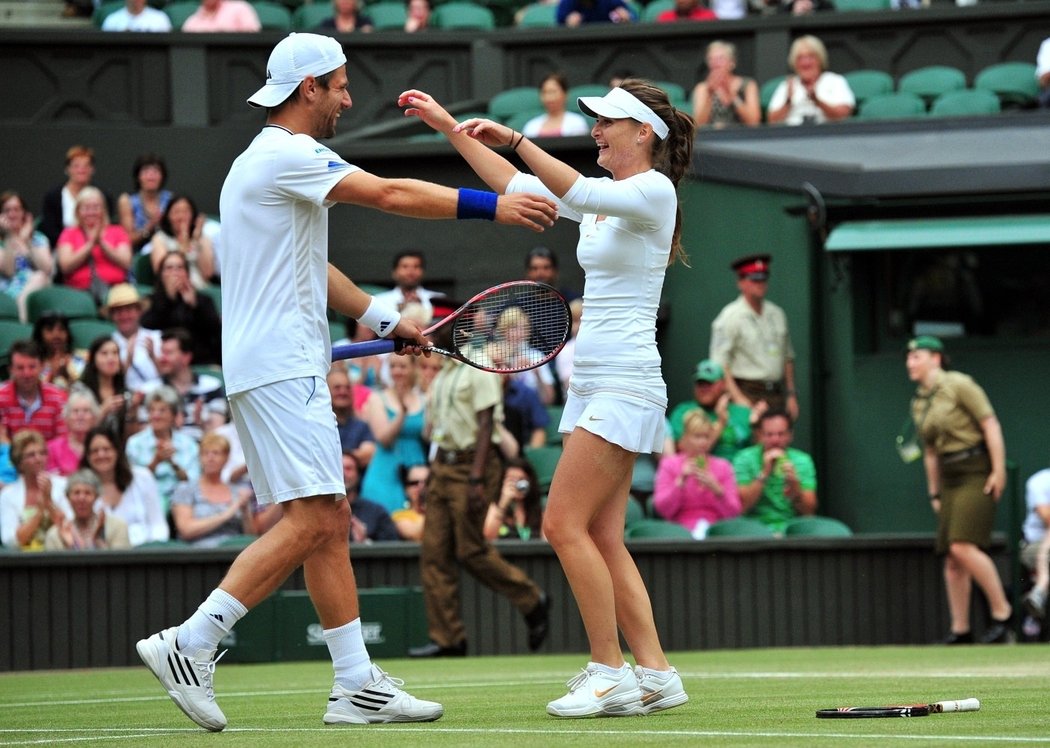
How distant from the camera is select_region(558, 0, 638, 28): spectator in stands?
1792 centimetres

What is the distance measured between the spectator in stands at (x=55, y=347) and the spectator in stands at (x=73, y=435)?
790 mm

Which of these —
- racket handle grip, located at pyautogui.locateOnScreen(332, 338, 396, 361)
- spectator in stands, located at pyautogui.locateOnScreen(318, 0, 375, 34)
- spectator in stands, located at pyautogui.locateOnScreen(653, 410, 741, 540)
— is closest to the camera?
racket handle grip, located at pyautogui.locateOnScreen(332, 338, 396, 361)

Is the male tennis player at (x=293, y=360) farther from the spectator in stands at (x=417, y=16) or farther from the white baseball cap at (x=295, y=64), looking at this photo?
the spectator in stands at (x=417, y=16)

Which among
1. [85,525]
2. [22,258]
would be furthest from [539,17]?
[85,525]

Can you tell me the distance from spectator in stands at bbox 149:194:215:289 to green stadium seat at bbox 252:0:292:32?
379cm

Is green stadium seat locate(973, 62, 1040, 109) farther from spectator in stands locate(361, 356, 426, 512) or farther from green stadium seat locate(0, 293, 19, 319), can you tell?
green stadium seat locate(0, 293, 19, 319)

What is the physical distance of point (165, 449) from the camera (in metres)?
13.2

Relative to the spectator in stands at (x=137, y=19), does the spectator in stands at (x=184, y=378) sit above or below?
below

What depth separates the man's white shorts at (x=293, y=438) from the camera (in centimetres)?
607

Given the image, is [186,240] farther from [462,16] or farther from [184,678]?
[184,678]

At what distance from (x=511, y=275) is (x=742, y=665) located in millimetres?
6596

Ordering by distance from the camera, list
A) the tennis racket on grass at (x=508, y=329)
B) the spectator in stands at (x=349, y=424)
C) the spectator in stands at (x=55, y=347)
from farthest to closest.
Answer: the spectator in stands at (x=55, y=347), the spectator in stands at (x=349, y=424), the tennis racket on grass at (x=508, y=329)

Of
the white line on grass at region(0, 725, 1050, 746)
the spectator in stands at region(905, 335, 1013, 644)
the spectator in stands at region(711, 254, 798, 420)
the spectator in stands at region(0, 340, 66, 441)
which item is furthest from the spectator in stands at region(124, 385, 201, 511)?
the white line on grass at region(0, 725, 1050, 746)

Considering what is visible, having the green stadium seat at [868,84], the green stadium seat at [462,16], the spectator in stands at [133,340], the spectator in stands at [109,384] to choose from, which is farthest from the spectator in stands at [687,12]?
the spectator in stands at [109,384]
